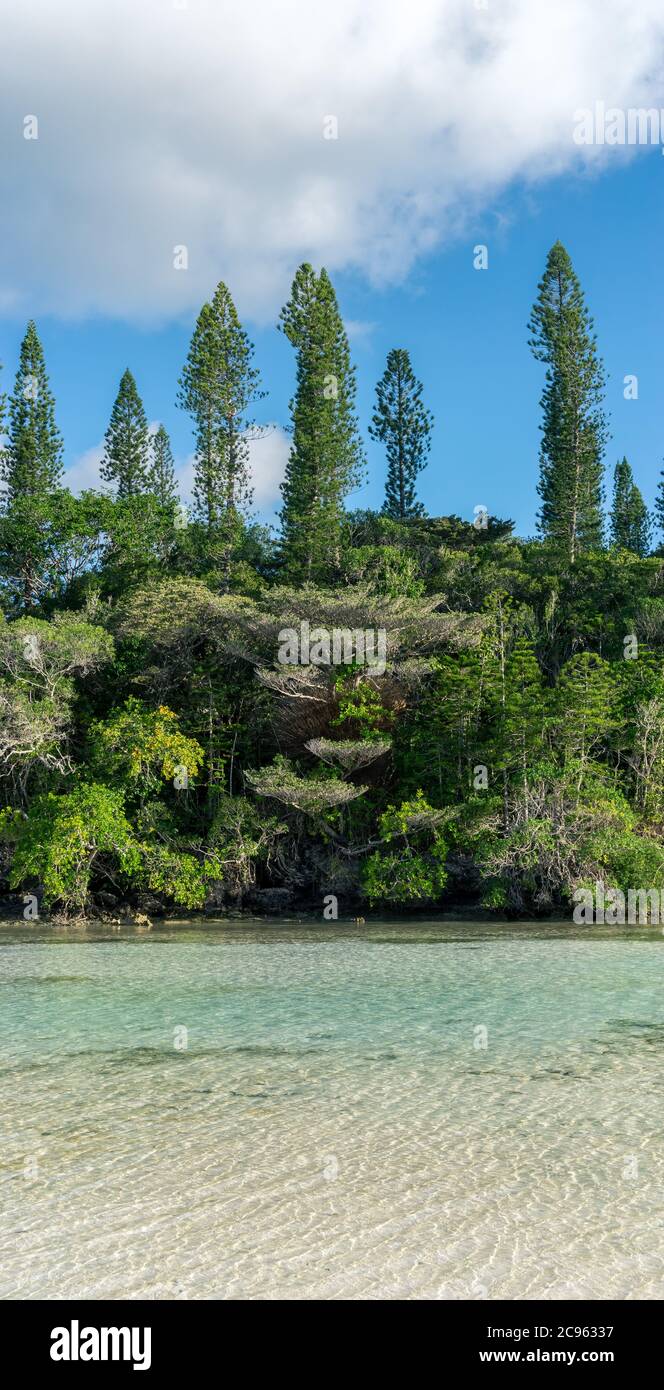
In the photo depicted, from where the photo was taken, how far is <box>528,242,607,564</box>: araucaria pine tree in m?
33.5

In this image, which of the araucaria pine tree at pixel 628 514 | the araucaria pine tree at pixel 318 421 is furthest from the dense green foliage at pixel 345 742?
the araucaria pine tree at pixel 628 514

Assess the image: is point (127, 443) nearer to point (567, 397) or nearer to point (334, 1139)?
point (567, 397)

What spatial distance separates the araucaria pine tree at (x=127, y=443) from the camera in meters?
36.0

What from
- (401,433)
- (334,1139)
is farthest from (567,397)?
(334,1139)

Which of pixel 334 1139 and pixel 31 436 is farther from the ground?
pixel 31 436

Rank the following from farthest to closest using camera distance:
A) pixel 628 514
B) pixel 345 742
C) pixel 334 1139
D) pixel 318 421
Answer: pixel 628 514, pixel 318 421, pixel 345 742, pixel 334 1139

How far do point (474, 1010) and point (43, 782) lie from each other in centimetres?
1260

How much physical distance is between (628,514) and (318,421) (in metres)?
20.9

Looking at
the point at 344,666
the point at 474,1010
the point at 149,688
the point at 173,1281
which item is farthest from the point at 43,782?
the point at 173,1281

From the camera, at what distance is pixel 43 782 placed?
1888 cm

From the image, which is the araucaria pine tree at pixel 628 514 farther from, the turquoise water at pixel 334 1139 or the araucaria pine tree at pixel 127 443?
the turquoise water at pixel 334 1139

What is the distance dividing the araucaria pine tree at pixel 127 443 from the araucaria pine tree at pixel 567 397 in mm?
14003

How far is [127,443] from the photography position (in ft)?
119
